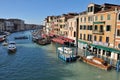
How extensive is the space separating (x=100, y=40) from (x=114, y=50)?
6361mm

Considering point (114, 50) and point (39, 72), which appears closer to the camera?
point (39, 72)

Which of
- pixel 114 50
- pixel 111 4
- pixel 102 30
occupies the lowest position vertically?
pixel 114 50

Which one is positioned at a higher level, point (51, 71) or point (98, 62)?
point (98, 62)

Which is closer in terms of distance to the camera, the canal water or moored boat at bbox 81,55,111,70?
the canal water

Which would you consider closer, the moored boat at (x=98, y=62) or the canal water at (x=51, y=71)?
the canal water at (x=51, y=71)

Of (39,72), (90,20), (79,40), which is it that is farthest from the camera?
(79,40)

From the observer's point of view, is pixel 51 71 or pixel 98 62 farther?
pixel 98 62

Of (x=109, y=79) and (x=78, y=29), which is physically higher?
(x=78, y=29)

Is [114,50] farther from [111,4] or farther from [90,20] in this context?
[111,4]

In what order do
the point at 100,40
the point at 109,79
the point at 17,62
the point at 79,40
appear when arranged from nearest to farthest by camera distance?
1. the point at 109,79
2. the point at 17,62
3. the point at 100,40
4. the point at 79,40

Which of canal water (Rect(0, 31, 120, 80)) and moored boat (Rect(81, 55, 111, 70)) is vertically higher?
moored boat (Rect(81, 55, 111, 70))

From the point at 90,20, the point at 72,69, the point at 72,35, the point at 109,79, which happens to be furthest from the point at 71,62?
the point at 72,35

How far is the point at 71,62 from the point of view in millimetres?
35500

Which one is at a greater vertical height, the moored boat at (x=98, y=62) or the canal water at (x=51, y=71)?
the moored boat at (x=98, y=62)
